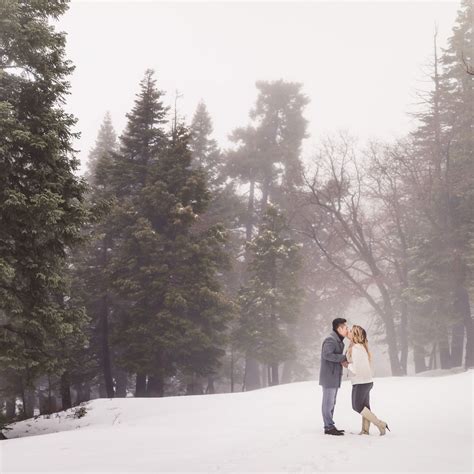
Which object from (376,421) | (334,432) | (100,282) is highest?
(100,282)

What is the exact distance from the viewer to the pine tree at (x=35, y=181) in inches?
433

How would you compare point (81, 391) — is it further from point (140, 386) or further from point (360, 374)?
point (360, 374)

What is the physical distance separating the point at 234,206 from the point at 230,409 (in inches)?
876

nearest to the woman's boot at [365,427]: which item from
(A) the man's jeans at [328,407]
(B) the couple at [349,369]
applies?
(B) the couple at [349,369]

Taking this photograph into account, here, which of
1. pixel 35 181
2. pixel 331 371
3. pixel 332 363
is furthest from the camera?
pixel 35 181

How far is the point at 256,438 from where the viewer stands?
8938 mm

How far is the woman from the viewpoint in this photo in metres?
8.86

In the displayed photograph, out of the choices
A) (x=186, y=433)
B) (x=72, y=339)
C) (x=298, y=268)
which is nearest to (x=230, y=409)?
(x=186, y=433)

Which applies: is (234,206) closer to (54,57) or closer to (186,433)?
(54,57)

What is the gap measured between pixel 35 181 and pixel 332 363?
27.9 ft

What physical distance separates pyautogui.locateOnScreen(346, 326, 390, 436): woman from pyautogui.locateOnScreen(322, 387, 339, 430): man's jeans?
41 cm

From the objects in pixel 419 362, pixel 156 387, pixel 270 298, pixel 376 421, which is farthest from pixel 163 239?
pixel 419 362

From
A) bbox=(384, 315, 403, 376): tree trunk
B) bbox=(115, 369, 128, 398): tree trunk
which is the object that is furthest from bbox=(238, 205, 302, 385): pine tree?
bbox=(115, 369, 128, 398): tree trunk

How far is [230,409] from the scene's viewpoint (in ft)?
47.1
